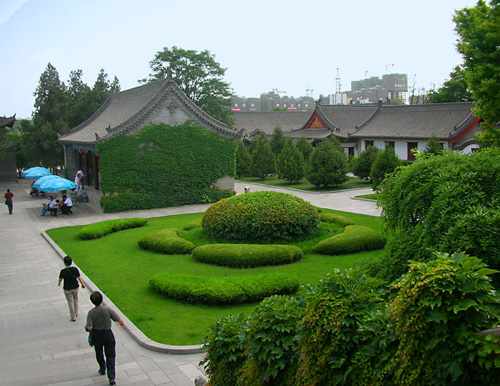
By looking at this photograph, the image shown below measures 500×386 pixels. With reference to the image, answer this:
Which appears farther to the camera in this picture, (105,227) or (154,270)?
(105,227)

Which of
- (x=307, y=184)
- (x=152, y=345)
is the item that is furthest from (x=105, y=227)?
(x=307, y=184)

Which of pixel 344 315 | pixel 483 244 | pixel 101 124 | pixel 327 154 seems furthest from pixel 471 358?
pixel 101 124

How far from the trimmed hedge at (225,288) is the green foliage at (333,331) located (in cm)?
598

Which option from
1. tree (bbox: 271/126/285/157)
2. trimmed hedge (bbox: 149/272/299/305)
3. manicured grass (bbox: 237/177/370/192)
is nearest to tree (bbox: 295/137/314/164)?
manicured grass (bbox: 237/177/370/192)

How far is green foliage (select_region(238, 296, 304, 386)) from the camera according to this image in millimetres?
4957

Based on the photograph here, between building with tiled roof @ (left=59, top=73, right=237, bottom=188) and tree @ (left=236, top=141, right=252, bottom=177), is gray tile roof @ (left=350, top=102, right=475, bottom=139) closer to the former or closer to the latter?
tree @ (left=236, top=141, right=252, bottom=177)

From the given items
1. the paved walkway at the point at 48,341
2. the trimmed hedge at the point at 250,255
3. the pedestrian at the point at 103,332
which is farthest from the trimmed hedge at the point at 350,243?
the pedestrian at the point at 103,332

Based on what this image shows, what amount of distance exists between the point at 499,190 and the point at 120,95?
33.4m

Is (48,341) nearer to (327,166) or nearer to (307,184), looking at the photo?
(327,166)

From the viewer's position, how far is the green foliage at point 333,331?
14.4 ft

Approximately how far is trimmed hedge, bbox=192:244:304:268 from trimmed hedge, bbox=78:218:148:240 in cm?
625

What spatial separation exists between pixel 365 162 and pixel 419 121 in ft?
29.1

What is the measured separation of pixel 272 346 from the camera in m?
5.01

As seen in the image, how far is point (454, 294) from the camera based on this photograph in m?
3.74
